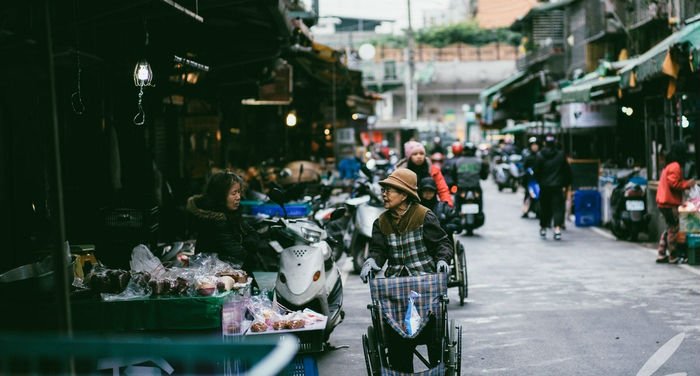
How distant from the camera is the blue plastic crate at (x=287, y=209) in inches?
547

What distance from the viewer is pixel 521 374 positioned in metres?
8.22

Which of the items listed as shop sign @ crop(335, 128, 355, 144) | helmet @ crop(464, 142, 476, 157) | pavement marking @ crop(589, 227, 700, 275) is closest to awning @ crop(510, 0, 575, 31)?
shop sign @ crop(335, 128, 355, 144)

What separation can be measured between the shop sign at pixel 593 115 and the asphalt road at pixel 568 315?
6638 mm

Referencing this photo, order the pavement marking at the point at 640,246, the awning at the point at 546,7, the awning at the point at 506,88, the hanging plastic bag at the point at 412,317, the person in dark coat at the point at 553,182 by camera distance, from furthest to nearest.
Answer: the awning at the point at 506,88, the awning at the point at 546,7, the person in dark coat at the point at 553,182, the pavement marking at the point at 640,246, the hanging plastic bag at the point at 412,317

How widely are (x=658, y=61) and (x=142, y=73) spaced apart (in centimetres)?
858

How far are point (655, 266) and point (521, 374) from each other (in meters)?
7.35

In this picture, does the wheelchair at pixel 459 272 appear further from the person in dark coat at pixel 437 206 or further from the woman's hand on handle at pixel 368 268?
the woman's hand on handle at pixel 368 268

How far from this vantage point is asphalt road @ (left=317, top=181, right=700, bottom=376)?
862 cm

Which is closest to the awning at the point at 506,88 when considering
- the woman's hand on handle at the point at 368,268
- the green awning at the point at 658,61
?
the green awning at the point at 658,61

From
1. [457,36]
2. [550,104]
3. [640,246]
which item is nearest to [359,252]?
[640,246]

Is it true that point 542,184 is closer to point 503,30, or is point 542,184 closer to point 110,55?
point 110,55

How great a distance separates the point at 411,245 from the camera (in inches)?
289

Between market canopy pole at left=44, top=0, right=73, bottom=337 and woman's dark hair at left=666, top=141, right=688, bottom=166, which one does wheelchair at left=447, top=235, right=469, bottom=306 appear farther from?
market canopy pole at left=44, top=0, right=73, bottom=337

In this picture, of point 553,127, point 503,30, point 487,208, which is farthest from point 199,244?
point 503,30
